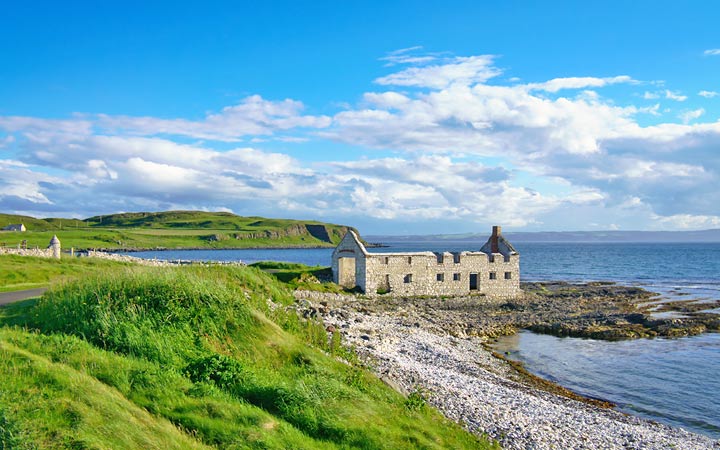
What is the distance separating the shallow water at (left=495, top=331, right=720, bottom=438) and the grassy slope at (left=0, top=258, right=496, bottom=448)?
1169cm

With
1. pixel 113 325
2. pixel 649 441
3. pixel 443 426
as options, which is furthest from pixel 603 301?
pixel 113 325

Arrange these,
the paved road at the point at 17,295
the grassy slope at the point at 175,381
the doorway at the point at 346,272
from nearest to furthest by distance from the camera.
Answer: the grassy slope at the point at 175,381 < the paved road at the point at 17,295 < the doorway at the point at 346,272

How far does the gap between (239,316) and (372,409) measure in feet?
18.0

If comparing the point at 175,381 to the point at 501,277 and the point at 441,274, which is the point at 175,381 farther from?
the point at 501,277

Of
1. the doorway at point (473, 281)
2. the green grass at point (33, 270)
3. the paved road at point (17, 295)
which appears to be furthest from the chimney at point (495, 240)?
the paved road at point (17, 295)

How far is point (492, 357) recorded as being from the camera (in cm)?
2888

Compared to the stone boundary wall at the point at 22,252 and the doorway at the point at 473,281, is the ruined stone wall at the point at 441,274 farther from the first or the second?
the stone boundary wall at the point at 22,252

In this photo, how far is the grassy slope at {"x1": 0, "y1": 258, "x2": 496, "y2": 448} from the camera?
28.7ft

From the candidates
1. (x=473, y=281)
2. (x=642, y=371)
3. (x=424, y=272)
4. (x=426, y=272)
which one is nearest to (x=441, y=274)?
(x=426, y=272)

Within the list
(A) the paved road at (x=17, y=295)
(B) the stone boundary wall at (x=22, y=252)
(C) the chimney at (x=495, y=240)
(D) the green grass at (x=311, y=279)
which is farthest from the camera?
(C) the chimney at (x=495, y=240)

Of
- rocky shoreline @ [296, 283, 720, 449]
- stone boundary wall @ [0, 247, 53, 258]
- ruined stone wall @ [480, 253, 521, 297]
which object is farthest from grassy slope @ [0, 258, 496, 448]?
ruined stone wall @ [480, 253, 521, 297]

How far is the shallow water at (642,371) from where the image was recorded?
69.6ft

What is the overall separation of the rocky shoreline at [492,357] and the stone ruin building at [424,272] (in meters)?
2.04

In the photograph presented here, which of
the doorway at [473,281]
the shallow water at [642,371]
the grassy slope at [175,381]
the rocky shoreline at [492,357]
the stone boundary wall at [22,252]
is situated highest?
the stone boundary wall at [22,252]
